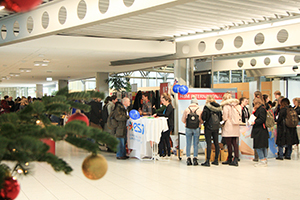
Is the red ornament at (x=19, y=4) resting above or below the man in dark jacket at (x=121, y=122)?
above

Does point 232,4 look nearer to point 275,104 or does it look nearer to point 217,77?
point 275,104

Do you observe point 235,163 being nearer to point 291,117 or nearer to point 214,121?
point 214,121

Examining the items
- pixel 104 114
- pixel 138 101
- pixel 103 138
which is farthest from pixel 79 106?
pixel 138 101

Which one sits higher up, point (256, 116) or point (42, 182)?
point (256, 116)

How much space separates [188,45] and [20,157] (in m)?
8.66

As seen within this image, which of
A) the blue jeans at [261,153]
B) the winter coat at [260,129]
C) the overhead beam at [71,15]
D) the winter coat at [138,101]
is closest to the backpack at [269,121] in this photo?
the winter coat at [260,129]

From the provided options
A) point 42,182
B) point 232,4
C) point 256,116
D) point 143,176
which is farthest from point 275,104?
point 42,182

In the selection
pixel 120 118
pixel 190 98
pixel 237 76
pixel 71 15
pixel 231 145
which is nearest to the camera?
pixel 71 15

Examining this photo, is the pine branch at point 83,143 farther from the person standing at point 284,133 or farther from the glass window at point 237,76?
the glass window at point 237,76

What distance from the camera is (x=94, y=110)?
9.30 meters

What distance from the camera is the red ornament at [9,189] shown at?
3.51ft

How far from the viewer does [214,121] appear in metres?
6.99

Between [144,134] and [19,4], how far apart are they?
22.5 feet

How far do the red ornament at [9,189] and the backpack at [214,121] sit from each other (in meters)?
6.13
